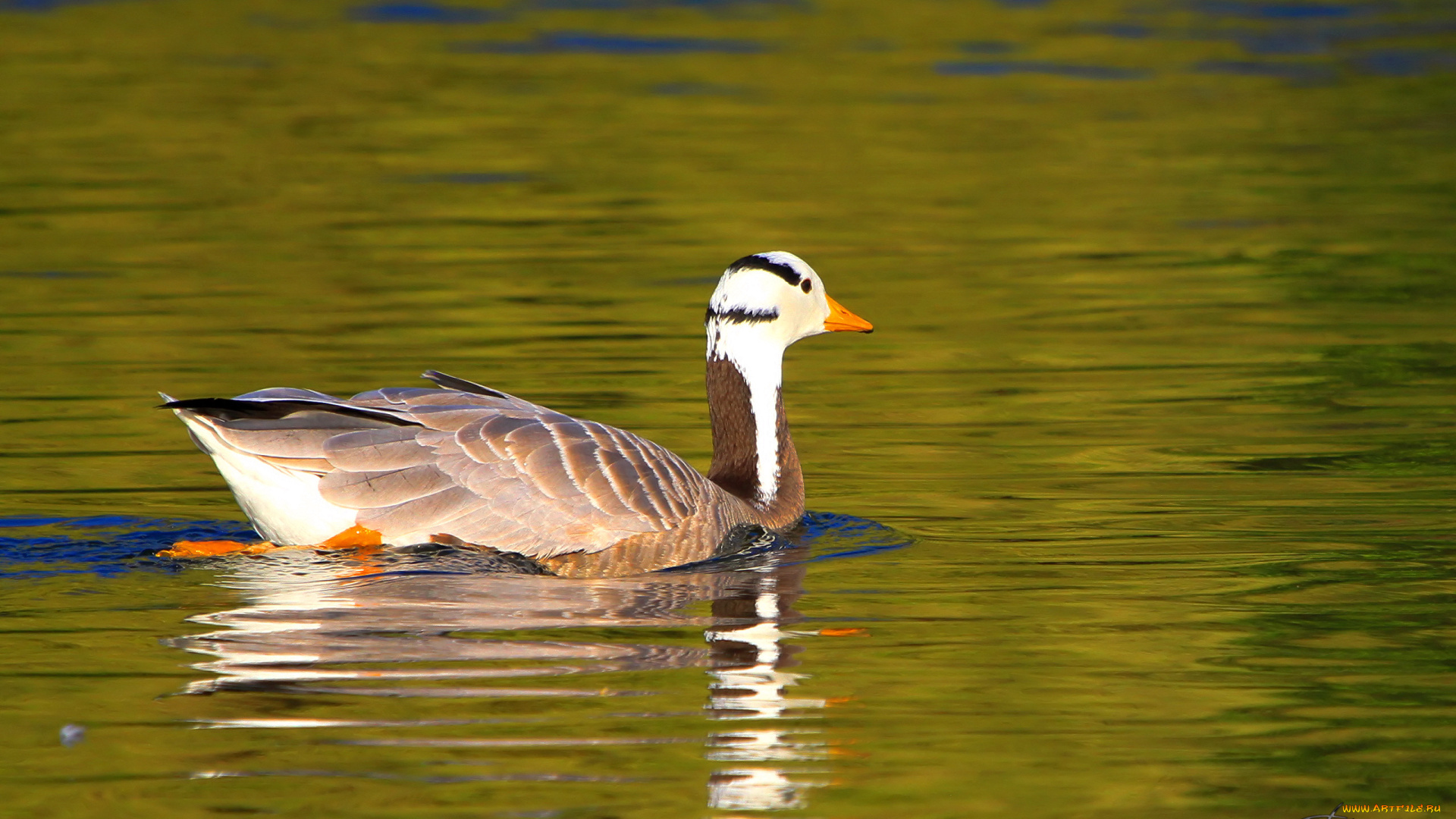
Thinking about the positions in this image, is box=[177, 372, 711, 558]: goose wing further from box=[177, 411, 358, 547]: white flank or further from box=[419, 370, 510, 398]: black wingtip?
box=[419, 370, 510, 398]: black wingtip

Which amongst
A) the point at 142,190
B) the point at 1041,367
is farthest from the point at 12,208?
the point at 1041,367

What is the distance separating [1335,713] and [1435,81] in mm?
23518

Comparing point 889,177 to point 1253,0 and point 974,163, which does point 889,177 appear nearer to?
point 974,163

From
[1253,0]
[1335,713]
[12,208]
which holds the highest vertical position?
[1253,0]

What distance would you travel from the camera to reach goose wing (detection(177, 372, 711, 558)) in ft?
31.2

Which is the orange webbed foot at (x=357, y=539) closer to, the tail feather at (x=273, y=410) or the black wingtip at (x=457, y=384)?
the tail feather at (x=273, y=410)

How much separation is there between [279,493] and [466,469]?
0.91 meters

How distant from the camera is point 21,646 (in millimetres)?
8141

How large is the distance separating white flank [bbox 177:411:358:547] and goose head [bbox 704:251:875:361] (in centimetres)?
263

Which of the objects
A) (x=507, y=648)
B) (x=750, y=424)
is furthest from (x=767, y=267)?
(x=507, y=648)

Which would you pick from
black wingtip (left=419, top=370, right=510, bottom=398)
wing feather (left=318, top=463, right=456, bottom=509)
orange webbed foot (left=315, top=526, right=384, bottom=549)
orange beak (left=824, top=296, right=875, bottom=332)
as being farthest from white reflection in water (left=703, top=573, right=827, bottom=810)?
orange beak (left=824, top=296, right=875, bottom=332)

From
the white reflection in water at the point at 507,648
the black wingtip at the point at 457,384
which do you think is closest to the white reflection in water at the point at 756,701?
the white reflection in water at the point at 507,648

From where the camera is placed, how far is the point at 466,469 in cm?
970

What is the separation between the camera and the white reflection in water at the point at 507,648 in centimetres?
689
